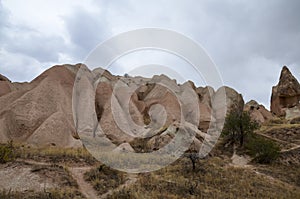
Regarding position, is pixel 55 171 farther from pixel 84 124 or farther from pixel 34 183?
pixel 84 124

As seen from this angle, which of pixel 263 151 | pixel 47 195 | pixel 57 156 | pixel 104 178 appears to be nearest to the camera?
pixel 47 195

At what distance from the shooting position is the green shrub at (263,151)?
17938mm

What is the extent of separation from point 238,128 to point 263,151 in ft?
13.7

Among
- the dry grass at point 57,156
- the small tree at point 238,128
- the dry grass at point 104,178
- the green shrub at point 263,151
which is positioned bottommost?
the dry grass at point 104,178

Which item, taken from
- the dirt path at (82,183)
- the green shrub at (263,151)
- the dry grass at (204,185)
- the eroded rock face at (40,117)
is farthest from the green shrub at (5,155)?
the green shrub at (263,151)

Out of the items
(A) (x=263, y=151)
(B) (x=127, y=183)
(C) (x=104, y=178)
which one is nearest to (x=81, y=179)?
(C) (x=104, y=178)

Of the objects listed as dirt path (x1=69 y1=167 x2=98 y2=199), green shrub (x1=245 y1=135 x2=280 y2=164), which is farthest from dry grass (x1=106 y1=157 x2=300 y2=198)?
green shrub (x1=245 y1=135 x2=280 y2=164)

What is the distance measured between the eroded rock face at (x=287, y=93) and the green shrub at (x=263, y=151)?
15.8 m

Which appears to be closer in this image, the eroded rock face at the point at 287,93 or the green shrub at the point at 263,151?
the green shrub at the point at 263,151

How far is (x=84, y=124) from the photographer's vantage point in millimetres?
22641

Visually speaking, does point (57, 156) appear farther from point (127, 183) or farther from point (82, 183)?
point (127, 183)

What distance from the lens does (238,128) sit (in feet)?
73.4

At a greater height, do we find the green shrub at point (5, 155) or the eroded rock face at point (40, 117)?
the eroded rock face at point (40, 117)

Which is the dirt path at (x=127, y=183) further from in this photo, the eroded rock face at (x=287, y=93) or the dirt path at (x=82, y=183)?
the eroded rock face at (x=287, y=93)
